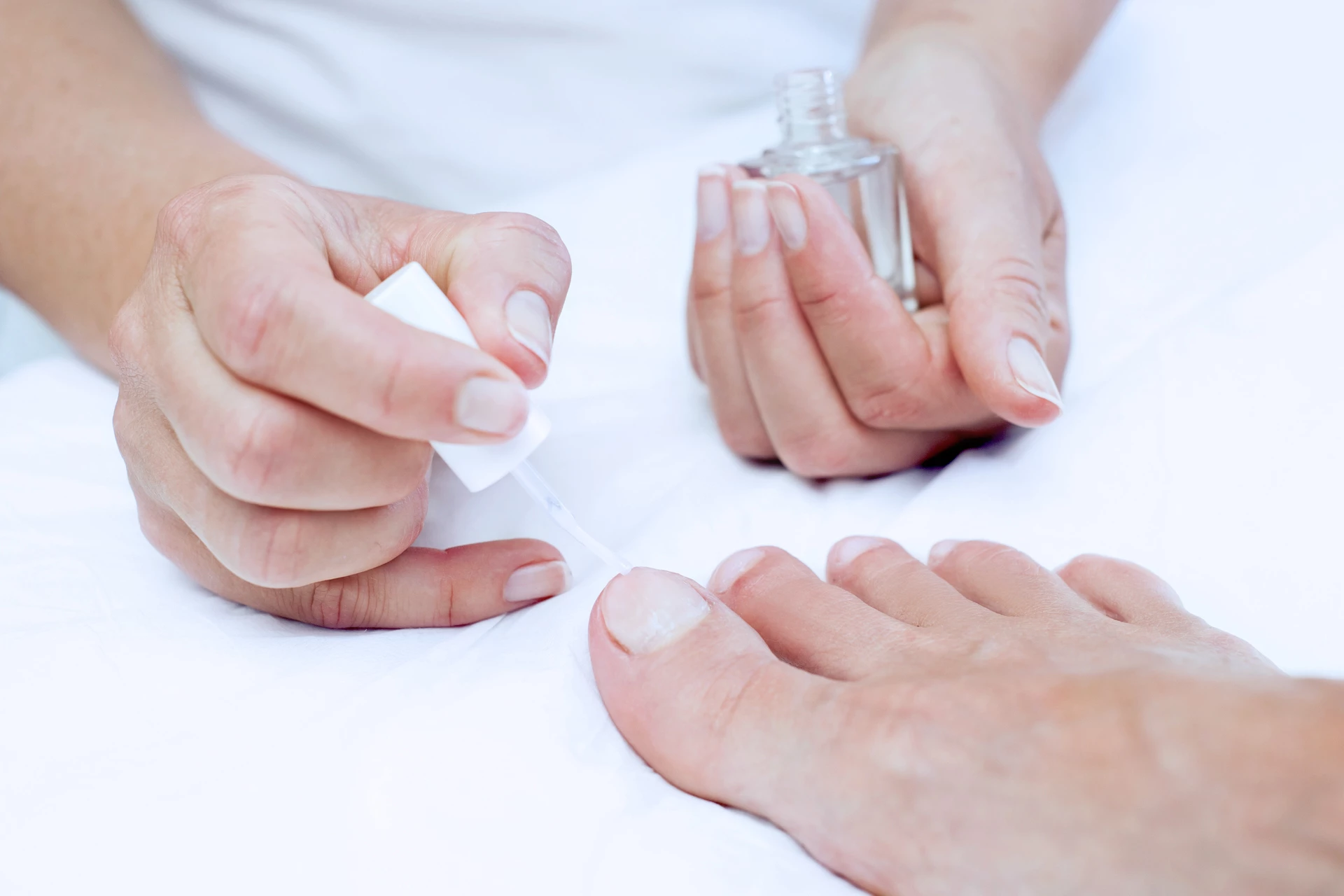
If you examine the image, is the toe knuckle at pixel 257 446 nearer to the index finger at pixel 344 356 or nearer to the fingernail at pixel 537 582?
the index finger at pixel 344 356

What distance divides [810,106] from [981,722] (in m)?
0.49

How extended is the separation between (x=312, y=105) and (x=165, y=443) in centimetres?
63

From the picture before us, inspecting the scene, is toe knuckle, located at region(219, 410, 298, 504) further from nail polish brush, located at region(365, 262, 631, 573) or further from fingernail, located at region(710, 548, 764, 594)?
fingernail, located at region(710, 548, 764, 594)

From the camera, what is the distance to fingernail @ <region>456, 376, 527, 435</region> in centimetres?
44

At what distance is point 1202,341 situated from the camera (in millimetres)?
710

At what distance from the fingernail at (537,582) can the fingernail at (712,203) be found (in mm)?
264

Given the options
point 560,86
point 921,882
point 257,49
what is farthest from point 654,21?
point 921,882

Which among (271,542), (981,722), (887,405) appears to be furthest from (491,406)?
(887,405)

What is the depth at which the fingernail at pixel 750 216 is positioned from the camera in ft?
2.29

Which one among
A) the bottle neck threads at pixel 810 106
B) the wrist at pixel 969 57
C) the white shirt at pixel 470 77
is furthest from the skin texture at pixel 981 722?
the white shirt at pixel 470 77

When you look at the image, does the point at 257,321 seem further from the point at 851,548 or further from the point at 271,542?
the point at 851,548

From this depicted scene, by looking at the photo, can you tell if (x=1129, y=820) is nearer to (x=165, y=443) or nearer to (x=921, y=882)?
(x=921, y=882)

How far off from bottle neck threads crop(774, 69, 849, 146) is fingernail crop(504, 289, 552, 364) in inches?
13.4

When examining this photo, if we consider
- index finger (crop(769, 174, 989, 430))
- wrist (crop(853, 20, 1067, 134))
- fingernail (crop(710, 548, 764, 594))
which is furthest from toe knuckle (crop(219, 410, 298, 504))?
wrist (crop(853, 20, 1067, 134))
